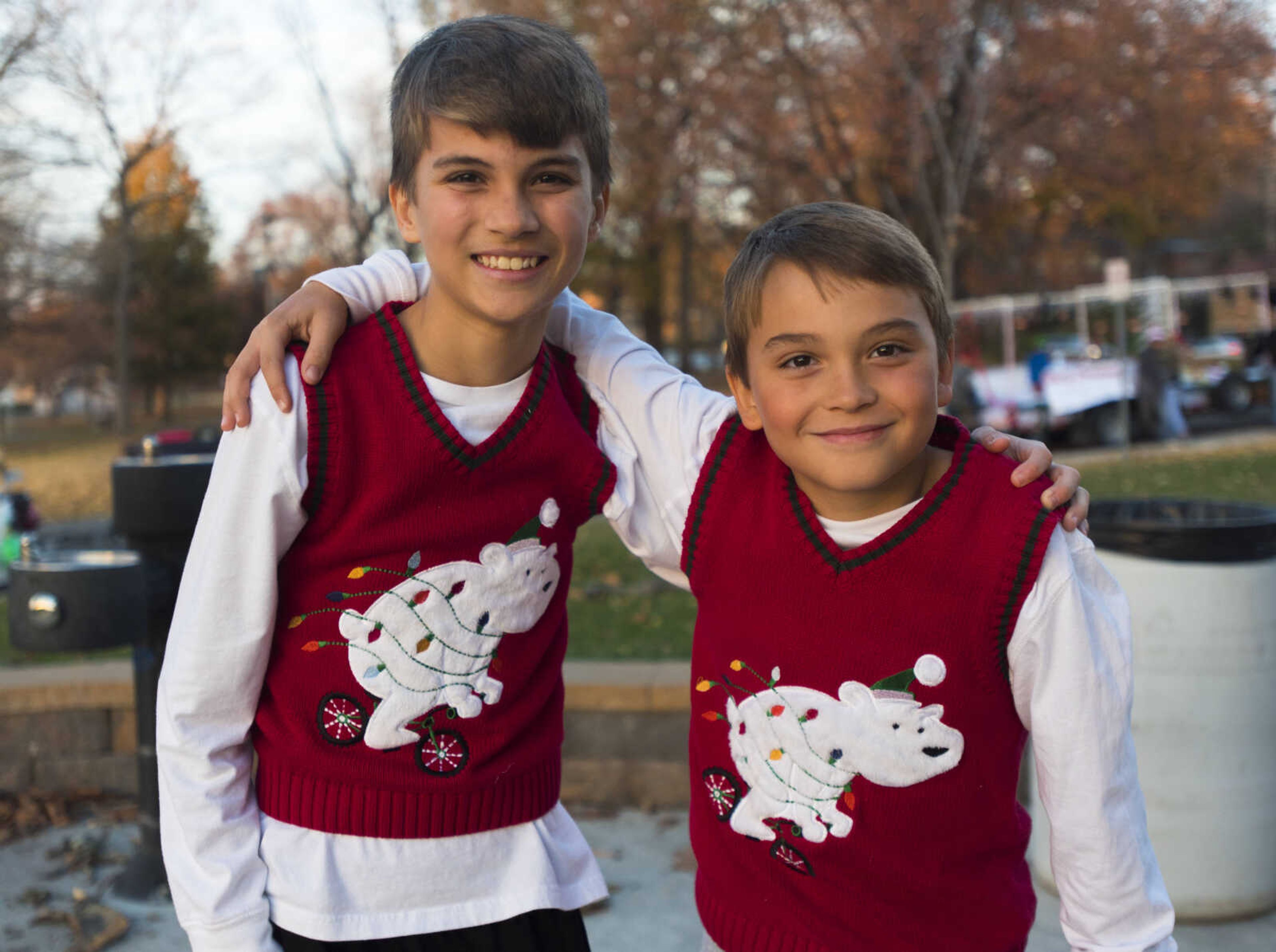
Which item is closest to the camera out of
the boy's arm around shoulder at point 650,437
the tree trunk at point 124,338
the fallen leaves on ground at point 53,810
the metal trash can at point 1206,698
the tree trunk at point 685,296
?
the boy's arm around shoulder at point 650,437

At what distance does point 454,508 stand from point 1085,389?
1569cm

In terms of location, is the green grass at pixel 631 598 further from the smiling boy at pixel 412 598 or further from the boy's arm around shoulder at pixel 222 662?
the boy's arm around shoulder at pixel 222 662

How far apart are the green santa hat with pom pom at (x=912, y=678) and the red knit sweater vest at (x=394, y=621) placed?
1.92 feet

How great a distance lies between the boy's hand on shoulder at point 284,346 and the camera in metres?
1.72

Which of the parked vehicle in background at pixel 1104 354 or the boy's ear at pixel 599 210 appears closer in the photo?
the boy's ear at pixel 599 210

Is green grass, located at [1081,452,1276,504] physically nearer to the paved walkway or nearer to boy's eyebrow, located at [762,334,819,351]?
the paved walkway

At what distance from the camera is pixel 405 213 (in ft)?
6.51

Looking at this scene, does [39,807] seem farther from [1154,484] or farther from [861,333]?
[1154,484]

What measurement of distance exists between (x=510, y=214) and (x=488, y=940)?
1138mm

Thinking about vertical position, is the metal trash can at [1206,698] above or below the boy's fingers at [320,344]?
below

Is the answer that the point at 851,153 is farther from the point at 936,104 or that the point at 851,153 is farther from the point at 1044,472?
the point at 1044,472

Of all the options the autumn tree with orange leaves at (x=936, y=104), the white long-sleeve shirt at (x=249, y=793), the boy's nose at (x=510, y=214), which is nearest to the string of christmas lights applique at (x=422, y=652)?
the white long-sleeve shirt at (x=249, y=793)

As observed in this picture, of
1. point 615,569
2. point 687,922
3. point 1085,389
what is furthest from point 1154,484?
point 687,922

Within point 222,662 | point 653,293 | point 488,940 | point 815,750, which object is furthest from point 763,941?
point 653,293
